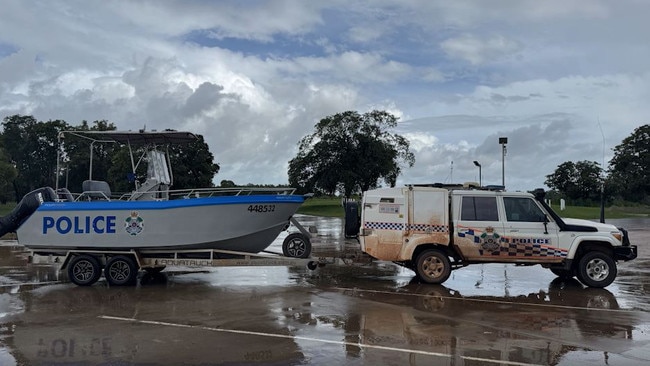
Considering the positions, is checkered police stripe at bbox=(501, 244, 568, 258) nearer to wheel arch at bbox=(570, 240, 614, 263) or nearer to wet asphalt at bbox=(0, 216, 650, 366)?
wheel arch at bbox=(570, 240, 614, 263)

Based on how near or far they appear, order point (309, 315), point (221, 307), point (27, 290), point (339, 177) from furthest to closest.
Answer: point (339, 177) < point (27, 290) < point (221, 307) < point (309, 315)

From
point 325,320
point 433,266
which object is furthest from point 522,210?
point 325,320

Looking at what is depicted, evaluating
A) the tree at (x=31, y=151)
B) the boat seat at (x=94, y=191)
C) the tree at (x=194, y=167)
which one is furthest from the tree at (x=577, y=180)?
the boat seat at (x=94, y=191)

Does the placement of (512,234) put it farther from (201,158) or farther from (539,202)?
(201,158)

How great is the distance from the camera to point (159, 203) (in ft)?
37.0

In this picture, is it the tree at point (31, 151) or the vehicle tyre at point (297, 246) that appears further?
the tree at point (31, 151)

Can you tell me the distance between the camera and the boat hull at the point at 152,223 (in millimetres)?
11289

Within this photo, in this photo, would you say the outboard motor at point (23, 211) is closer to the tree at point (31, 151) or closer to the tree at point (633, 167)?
the tree at point (31, 151)

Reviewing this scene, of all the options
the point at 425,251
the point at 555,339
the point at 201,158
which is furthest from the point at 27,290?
the point at 201,158

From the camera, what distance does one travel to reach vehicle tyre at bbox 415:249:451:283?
11.2 meters

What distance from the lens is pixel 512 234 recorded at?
11.1 m

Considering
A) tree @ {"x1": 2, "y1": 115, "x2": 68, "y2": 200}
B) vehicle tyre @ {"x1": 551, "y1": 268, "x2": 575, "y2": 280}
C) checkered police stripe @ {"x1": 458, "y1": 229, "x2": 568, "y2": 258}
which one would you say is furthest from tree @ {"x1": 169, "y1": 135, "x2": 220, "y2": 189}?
checkered police stripe @ {"x1": 458, "y1": 229, "x2": 568, "y2": 258}

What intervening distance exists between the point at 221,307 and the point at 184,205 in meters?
2.92

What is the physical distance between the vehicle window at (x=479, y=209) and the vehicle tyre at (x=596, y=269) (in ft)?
6.75
